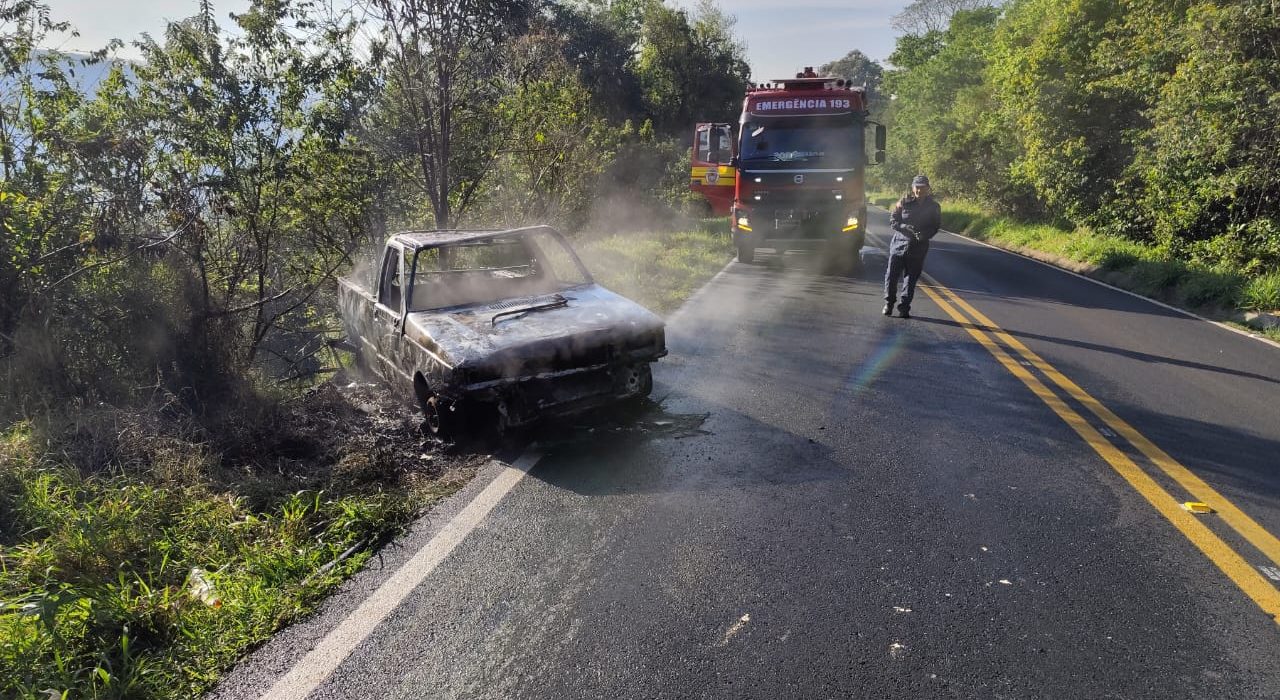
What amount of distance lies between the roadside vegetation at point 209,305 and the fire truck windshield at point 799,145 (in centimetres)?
308

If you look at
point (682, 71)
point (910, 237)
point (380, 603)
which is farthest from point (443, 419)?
point (682, 71)

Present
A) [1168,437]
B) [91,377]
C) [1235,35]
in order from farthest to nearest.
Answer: [1235,35]
[91,377]
[1168,437]

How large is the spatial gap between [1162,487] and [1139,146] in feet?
47.0

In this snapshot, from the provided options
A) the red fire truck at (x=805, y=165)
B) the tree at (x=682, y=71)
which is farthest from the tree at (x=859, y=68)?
the red fire truck at (x=805, y=165)

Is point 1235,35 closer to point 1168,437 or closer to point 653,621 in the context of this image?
point 1168,437

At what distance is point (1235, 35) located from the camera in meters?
11.5

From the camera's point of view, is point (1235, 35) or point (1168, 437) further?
point (1235, 35)

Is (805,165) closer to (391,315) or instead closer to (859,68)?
(391,315)

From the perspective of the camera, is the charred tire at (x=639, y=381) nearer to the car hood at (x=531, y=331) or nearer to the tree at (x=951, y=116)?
the car hood at (x=531, y=331)

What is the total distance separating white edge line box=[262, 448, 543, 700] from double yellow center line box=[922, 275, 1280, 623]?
345cm

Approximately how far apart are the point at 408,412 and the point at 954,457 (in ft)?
12.6

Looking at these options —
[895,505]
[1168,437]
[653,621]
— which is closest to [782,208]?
[1168,437]

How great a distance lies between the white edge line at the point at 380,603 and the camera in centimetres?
271

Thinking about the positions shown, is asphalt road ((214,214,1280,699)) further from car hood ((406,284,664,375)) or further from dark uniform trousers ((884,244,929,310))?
dark uniform trousers ((884,244,929,310))
